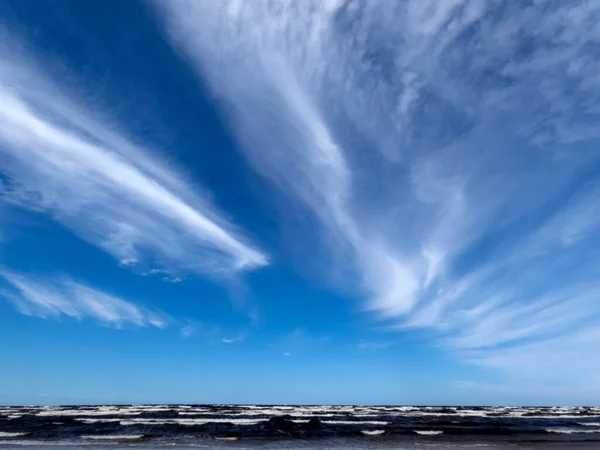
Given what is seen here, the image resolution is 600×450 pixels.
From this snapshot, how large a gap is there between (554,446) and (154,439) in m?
34.3

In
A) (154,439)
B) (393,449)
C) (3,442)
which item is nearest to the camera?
(393,449)

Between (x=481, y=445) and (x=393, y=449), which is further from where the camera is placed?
(x=481, y=445)

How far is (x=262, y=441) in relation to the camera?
33031mm

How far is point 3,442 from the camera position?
1264 inches

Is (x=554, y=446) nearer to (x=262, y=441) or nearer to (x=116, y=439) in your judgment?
(x=262, y=441)

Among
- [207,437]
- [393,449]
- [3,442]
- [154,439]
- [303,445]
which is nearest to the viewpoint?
[393,449]

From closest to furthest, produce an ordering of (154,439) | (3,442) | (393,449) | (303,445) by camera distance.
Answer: (393,449), (303,445), (3,442), (154,439)

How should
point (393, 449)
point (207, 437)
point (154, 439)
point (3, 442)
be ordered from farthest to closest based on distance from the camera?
point (207, 437)
point (154, 439)
point (3, 442)
point (393, 449)

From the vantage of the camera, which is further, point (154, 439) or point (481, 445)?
point (154, 439)

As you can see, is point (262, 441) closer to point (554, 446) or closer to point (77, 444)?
point (77, 444)

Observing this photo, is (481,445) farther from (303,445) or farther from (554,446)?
(303,445)

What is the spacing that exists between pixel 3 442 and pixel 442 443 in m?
37.6

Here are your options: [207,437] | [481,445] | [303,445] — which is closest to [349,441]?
[303,445]

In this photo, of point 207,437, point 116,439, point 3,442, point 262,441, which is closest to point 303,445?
point 262,441
